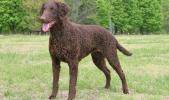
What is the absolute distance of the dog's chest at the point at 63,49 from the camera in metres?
9.42

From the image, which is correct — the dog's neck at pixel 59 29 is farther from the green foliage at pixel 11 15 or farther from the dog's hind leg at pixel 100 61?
the green foliage at pixel 11 15

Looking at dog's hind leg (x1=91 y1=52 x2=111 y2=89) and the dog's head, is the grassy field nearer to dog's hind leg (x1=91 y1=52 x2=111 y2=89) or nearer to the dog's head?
dog's hind leg (x1=91 y1=52 x2=111 y2=89)

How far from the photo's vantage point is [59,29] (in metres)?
9.42

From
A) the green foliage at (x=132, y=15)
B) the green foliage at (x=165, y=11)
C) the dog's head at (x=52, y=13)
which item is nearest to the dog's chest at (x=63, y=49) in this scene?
the dog's head at (x=52, y=13)

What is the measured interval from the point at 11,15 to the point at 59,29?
1952 inches

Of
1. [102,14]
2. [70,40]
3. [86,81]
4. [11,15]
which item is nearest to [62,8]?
[70,40]

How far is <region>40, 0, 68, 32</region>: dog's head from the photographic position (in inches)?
355

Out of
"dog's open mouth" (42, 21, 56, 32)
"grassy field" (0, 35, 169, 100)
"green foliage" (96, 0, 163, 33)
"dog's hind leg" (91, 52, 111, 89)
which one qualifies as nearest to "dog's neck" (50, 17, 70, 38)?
"dog's open mouth" (42, 21, 56, 32)

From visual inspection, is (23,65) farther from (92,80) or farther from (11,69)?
(92,80)

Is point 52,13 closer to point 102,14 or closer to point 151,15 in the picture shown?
point 102,14

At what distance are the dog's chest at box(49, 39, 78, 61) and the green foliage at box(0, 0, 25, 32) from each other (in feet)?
158

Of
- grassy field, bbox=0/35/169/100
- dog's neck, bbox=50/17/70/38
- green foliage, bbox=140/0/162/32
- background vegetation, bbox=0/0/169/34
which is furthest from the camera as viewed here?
green foliage, bbox=140/0/162/32

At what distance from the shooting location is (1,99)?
9.98 meters

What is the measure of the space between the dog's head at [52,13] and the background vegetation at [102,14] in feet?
137
